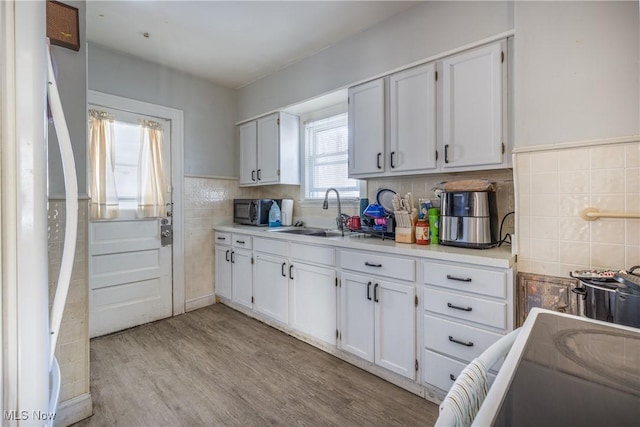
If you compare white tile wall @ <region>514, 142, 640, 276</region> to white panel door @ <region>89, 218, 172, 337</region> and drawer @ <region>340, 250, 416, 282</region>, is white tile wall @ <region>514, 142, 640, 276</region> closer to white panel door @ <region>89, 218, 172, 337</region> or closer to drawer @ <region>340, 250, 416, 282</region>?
drawer @ <region>340, 250, 416, 282</region>

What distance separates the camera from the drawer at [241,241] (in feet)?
9.75

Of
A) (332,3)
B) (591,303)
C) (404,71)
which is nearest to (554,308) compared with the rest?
(591,303)

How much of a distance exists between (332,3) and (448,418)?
2.48 m

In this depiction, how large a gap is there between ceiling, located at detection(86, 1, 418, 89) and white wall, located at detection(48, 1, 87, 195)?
0.73m

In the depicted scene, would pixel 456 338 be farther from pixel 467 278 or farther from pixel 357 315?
pixel 357 315

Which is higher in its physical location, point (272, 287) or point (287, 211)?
point (287, 211)

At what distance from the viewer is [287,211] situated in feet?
11.2

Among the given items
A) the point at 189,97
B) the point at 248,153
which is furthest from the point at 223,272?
the point at 189,97

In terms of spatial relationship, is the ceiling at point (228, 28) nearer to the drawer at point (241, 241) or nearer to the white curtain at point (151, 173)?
the white curtain at point (151, 173)

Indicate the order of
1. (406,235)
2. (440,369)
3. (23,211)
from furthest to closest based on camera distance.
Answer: (406,235)
(440,369)
(23,211)

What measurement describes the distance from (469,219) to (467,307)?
511 millimetres

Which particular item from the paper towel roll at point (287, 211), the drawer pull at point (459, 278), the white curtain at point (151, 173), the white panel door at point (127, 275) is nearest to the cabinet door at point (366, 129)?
the drawer pull at point (459, 278)

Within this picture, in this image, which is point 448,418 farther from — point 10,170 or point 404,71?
point 404,71

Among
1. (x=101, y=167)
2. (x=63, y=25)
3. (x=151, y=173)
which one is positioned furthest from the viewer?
(x=151, y=173)
